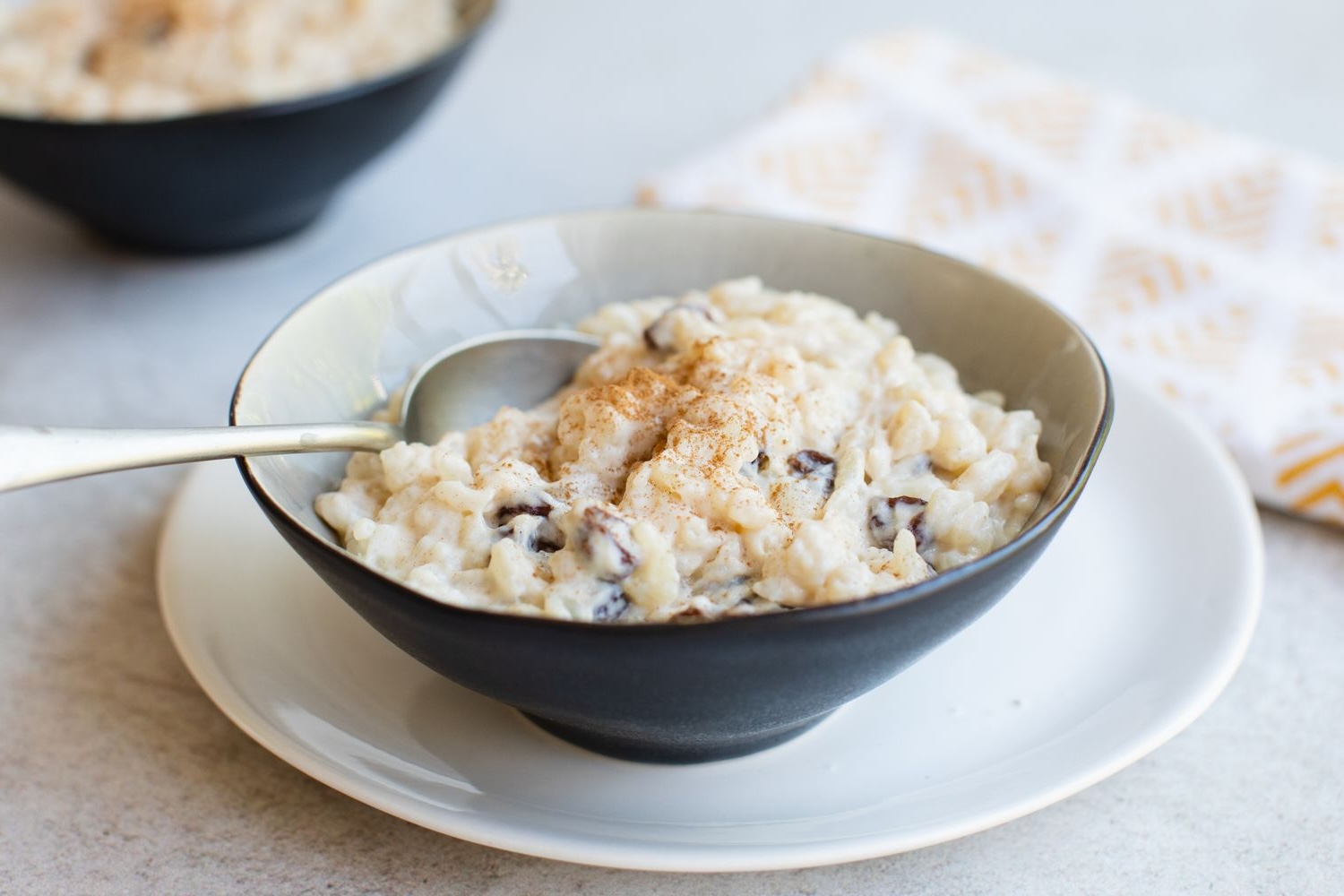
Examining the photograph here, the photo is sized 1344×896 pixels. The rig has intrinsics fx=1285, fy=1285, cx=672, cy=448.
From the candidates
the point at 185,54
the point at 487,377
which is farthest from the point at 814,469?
the point at 185,54

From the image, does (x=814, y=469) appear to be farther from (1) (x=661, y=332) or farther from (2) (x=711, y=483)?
(1) (x=661, y=332)

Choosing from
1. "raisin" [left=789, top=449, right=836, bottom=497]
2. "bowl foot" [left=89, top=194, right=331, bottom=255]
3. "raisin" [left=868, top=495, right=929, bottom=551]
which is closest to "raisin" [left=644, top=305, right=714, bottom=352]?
"raisin" [left=789, top=449, right=836, bottom=497]

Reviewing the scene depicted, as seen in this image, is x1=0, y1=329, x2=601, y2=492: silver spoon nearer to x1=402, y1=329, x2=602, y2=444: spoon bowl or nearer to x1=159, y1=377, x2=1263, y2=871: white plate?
x1=402, y1=329, x2=602, y2=444: spoon bowl

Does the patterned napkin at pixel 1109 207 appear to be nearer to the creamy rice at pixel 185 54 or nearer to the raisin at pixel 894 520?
the creamy rice at pixel 185 54

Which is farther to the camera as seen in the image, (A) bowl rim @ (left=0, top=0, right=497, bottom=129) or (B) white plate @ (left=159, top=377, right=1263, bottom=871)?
(A) bowl rim @ (left=0, top=0, right=497, bottom=129)

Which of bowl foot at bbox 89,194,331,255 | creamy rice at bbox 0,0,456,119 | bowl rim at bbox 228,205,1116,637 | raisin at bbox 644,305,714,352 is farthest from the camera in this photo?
bowl foot at bbox 89,194,331,255

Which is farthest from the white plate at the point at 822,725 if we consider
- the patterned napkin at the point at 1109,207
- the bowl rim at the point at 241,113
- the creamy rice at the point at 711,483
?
the bowl rim at the point at 241,113
